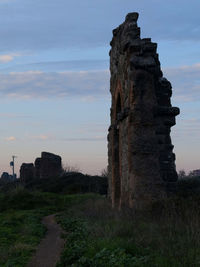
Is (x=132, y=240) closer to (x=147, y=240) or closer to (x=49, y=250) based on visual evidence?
(x=147, y=240)

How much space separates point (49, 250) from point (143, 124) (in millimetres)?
4636

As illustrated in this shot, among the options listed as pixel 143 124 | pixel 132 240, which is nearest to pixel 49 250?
pixel 132 240

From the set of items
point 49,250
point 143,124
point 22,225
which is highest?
point 143,124

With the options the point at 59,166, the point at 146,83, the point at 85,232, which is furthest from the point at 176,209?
the point at 59,166

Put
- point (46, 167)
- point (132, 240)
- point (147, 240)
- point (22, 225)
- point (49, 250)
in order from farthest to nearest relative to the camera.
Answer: point (46, 167), point (22, 225), point (49, 250), point (132, 240), point (147, 240)

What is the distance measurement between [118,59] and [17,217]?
659 centimetres

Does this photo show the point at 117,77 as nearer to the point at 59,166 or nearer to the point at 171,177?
the point at 171,177

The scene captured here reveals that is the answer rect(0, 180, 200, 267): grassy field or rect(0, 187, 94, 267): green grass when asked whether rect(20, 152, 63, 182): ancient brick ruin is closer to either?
rect(0, 187, 94, 267): green grass

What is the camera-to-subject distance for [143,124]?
36.7ft

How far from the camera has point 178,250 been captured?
5.53 meters

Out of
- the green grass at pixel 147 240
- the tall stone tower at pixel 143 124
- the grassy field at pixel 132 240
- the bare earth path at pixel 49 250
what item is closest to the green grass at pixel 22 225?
the grassy field at pixel 132 240

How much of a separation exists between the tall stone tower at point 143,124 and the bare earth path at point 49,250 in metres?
2.38

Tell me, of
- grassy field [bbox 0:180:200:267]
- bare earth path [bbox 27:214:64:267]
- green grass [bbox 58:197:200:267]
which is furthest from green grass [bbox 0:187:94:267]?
green grass [bbox 58:197:200:267]

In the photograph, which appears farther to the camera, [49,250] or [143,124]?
[143,124]
